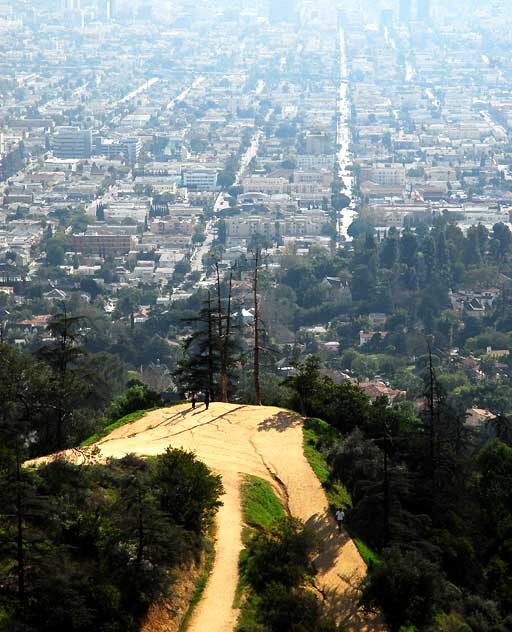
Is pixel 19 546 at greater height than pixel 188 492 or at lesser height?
greater

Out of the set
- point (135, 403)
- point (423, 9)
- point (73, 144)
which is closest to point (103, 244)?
point (73, 144)

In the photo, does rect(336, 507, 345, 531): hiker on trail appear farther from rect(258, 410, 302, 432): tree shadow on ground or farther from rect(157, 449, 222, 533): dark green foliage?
rect(258, 410, 302, 432): tree shadow on ground

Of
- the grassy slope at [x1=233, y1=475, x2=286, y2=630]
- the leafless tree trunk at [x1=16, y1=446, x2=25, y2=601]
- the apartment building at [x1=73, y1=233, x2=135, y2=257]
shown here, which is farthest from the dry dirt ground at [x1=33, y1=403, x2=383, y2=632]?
the apartment building at [x1=73, y1=233, x2=135, y2=257]

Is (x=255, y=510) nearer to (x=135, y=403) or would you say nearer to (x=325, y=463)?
(x=325, y=463)

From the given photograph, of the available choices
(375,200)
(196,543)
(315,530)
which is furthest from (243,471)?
(375,200)

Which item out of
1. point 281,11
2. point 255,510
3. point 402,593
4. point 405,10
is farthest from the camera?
point 281,11

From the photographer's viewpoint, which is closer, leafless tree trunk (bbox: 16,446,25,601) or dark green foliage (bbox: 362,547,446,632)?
leafless tree trunk (bbox: 16,446,25,601)

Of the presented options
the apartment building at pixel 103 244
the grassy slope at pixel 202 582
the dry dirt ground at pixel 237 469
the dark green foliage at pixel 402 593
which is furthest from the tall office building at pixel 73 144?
the dark green foliage at pixel 402 593

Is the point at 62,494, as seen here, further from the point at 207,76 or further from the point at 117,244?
the point at 207,76

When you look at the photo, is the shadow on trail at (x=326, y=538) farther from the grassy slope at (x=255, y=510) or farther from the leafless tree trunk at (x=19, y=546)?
the leafless tree trunk at (x=19, y=546)
